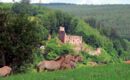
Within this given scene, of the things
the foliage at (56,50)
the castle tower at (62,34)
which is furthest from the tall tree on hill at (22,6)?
the foliage at (56,50)

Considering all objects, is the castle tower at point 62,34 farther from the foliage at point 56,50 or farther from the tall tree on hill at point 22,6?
the tall tree on hill at point 22,6

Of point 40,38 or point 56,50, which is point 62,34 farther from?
point 40,38

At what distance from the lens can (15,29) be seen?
25.5 meters

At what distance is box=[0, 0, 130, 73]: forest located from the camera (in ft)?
82.9

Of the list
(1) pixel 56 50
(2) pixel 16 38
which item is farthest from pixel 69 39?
(2) pixel 16 38

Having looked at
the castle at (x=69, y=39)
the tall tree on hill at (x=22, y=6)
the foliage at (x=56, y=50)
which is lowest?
the foliage at (x=56, y=50)

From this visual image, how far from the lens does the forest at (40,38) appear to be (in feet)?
82.9

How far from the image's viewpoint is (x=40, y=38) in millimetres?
27469

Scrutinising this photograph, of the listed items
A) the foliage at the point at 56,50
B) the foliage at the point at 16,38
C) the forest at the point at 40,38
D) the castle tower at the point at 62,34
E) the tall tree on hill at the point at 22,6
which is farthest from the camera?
the tall tree on hill at the point at 22,6

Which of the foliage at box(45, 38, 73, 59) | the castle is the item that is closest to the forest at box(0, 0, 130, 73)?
the foliage at box(45, 38, 73, 59)

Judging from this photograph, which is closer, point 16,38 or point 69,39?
point 16,38

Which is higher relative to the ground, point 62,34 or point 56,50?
point 62,34

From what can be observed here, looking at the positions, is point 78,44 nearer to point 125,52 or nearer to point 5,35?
point 125,52

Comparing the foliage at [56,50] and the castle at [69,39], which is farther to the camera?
the castle at [69,39]
